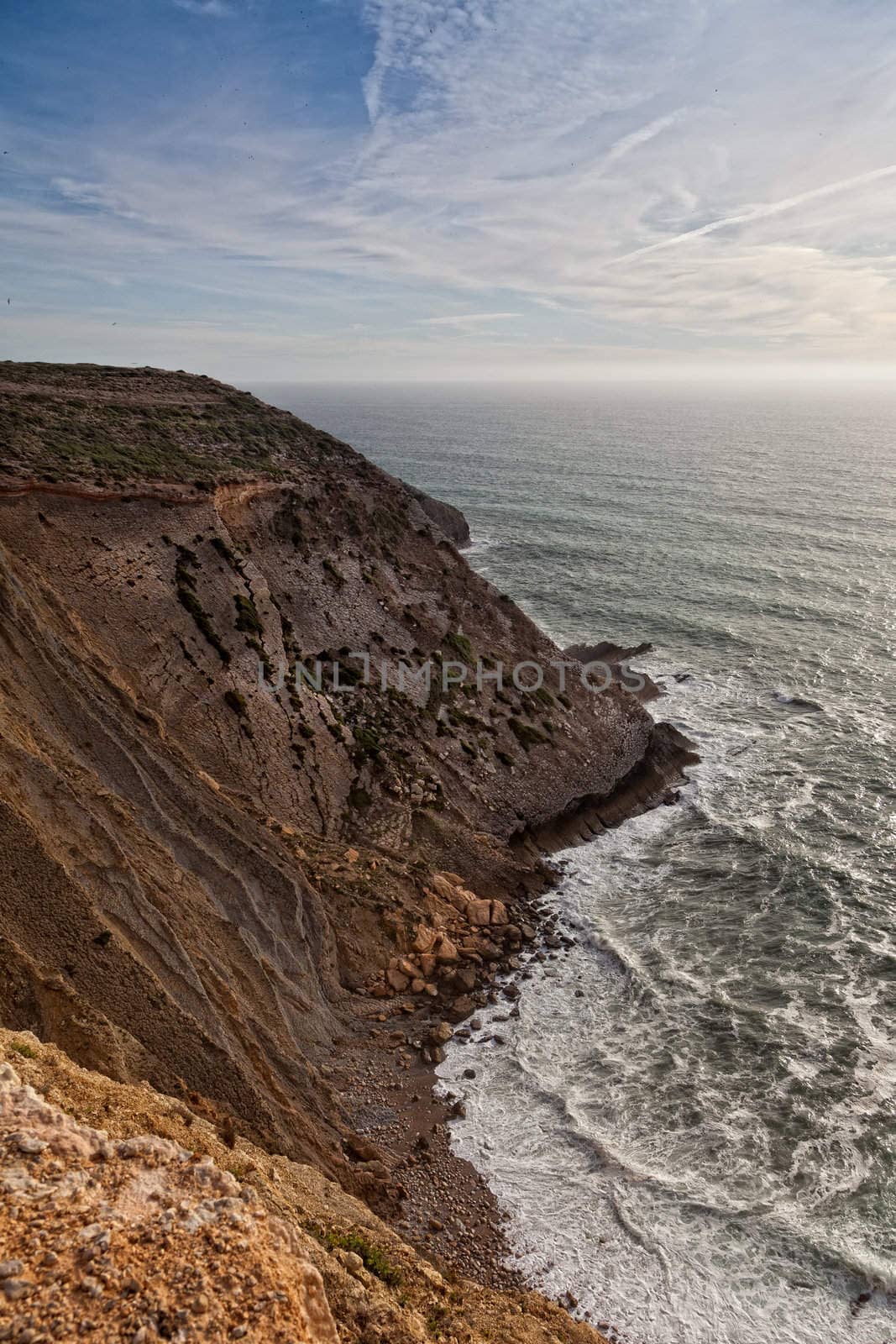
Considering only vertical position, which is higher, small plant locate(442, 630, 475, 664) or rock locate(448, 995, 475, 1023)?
small plant locate(442, 630, 475, 664)

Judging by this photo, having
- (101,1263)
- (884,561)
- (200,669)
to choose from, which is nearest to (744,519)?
(884,561)

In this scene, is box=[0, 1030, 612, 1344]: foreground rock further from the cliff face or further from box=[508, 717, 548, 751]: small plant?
box=[508, 717, 548, 751]: small plant

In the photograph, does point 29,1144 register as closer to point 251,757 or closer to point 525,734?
point 251,757

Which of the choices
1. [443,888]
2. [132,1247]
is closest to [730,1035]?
[443,888]

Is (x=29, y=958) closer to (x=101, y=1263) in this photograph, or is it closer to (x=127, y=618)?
(x=101, y=1263)

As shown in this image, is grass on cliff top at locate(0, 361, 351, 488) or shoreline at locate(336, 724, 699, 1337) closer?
shoreline at locate(336, 724, 699, 1337)

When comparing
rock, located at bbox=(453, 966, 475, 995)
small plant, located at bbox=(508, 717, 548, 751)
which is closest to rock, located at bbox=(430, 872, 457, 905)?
rock, located at bbox=(453, 966, 475, 995)
